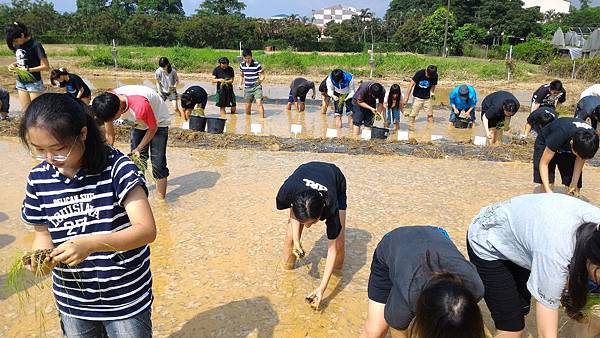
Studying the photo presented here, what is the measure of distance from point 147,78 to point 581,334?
2116 centimetres

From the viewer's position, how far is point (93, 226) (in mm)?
1884

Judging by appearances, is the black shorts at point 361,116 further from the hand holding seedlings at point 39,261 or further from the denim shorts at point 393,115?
the hand holding seedlings at point 39,261

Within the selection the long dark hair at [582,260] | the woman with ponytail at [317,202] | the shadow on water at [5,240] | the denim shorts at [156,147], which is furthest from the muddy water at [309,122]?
the long dark hair at [582,260]

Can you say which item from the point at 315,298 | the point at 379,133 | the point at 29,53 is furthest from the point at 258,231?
the point at 29,53

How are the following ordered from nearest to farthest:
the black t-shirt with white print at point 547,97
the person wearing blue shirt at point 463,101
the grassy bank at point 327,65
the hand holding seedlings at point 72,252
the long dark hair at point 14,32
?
the hand holding seedlings at point 72,252, the long dark hair at point 14,32, the black t-shirt with white print at point 547,97, the person wearing blue shirt at point 463,101, the grassy bank at point 327,65

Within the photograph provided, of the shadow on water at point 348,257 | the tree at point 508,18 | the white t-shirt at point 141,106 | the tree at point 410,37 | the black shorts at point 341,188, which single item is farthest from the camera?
the tree at point 508,18

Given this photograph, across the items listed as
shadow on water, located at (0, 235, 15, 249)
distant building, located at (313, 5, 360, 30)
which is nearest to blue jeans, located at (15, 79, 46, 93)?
shadow on water, located at (0, 235, 15, 249)

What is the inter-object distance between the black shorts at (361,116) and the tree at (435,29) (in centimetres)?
3843

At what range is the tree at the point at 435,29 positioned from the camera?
44.7 m

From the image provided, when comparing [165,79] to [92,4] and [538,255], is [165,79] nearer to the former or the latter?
[538,255]

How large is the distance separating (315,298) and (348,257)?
968mm

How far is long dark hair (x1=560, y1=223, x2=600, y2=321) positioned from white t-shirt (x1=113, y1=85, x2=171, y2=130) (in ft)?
13.4

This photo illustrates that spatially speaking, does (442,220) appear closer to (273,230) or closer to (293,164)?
(273,230)

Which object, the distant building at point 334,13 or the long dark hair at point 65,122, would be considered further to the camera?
the distant building at point 334,13
